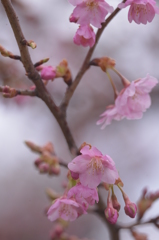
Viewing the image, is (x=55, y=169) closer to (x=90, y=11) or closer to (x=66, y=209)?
(x=66, y=209)

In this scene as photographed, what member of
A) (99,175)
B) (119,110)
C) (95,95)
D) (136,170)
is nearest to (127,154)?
(136,170)

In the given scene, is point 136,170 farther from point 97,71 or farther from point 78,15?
point 78,15

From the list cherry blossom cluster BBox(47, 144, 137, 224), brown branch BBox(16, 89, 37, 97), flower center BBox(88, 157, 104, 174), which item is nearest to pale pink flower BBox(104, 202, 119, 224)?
cherry blossom cluster BBox(47, 144, 137, 224)

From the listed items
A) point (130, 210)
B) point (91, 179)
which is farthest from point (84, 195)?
point (130, 210)

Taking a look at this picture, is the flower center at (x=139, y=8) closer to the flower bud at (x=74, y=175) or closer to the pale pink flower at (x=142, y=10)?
the pale pink flower at (x=142, y=10)

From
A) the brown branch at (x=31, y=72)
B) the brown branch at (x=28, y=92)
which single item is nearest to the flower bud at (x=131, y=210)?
the brown branch at (x=31, y=72)

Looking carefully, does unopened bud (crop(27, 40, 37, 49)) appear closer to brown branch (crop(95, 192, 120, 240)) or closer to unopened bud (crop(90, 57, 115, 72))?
unopened bud (crop(90, 57, 115, 72))
